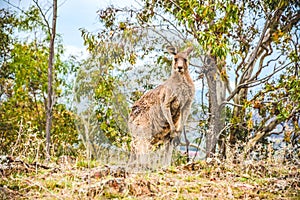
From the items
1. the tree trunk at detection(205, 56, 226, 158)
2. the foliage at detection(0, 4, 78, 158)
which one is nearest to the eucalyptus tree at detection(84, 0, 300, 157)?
the tree trunk at detection(205, 56, 226, 158)

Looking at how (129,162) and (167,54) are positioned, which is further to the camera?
(167,54)

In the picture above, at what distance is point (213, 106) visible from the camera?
6.73m

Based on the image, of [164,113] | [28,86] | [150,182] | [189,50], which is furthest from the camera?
[28,86]

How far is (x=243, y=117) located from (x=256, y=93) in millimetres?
450

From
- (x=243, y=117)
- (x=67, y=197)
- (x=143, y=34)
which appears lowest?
(x=67, y=197)

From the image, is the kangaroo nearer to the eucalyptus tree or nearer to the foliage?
the eucalyptus tree

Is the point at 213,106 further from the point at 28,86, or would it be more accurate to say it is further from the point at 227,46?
the point at 28,86

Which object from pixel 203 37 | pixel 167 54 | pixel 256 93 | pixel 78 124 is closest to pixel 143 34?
pixel 167 54

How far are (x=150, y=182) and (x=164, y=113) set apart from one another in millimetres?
1340

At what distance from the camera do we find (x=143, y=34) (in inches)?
213

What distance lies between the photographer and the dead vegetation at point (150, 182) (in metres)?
3.11

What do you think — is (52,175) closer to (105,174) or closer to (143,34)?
(105,174)

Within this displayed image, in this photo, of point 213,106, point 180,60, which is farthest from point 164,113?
point 213,106

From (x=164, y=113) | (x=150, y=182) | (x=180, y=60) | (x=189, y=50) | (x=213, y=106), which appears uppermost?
(x=189, y=50)
